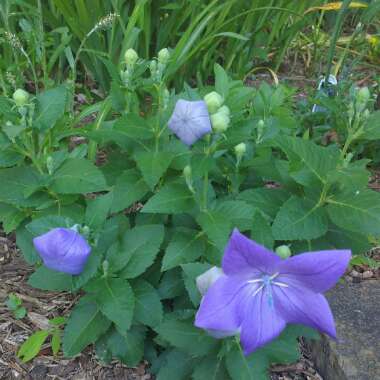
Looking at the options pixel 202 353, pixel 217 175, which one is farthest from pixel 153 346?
pixel 217 175

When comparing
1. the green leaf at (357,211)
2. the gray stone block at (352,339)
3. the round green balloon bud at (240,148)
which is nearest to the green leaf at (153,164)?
the round green balloon bud at (240,148)

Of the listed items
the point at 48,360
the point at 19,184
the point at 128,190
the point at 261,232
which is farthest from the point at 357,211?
the point at 48,360

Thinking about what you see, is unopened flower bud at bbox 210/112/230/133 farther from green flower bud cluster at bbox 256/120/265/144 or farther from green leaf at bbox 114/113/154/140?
green flower bud cluster at bbox 256/120/265/144

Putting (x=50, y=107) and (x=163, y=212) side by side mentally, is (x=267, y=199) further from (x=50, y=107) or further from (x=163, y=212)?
(x=50, y=107)

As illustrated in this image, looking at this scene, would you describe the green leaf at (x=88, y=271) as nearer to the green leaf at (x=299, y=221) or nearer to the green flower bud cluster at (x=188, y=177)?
the green flower bud cluster at (x=188, y=177)

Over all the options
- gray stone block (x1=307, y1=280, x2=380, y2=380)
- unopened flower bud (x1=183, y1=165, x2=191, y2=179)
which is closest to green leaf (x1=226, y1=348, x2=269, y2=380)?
gray stone block (x1=307, y1=280, x2=380, y2=380)

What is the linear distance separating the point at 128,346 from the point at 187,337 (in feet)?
1.03

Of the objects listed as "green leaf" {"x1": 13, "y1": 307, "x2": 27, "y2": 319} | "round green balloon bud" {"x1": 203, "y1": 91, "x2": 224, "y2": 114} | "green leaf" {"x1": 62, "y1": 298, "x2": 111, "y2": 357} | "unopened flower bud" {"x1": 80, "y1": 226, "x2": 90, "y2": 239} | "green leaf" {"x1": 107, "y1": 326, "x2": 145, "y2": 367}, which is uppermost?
"round green balloon bud" {"x1": 203, "y1": 91, "x2": 224, "y2": 114}

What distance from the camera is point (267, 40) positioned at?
3.94 meters

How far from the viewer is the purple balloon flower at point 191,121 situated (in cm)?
149

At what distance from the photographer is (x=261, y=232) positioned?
1381 mm

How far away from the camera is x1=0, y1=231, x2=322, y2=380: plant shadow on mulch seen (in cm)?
191

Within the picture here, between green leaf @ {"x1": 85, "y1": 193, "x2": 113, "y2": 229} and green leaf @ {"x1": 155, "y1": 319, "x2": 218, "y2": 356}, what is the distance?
0.37 m

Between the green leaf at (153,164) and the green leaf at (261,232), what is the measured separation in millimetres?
392
